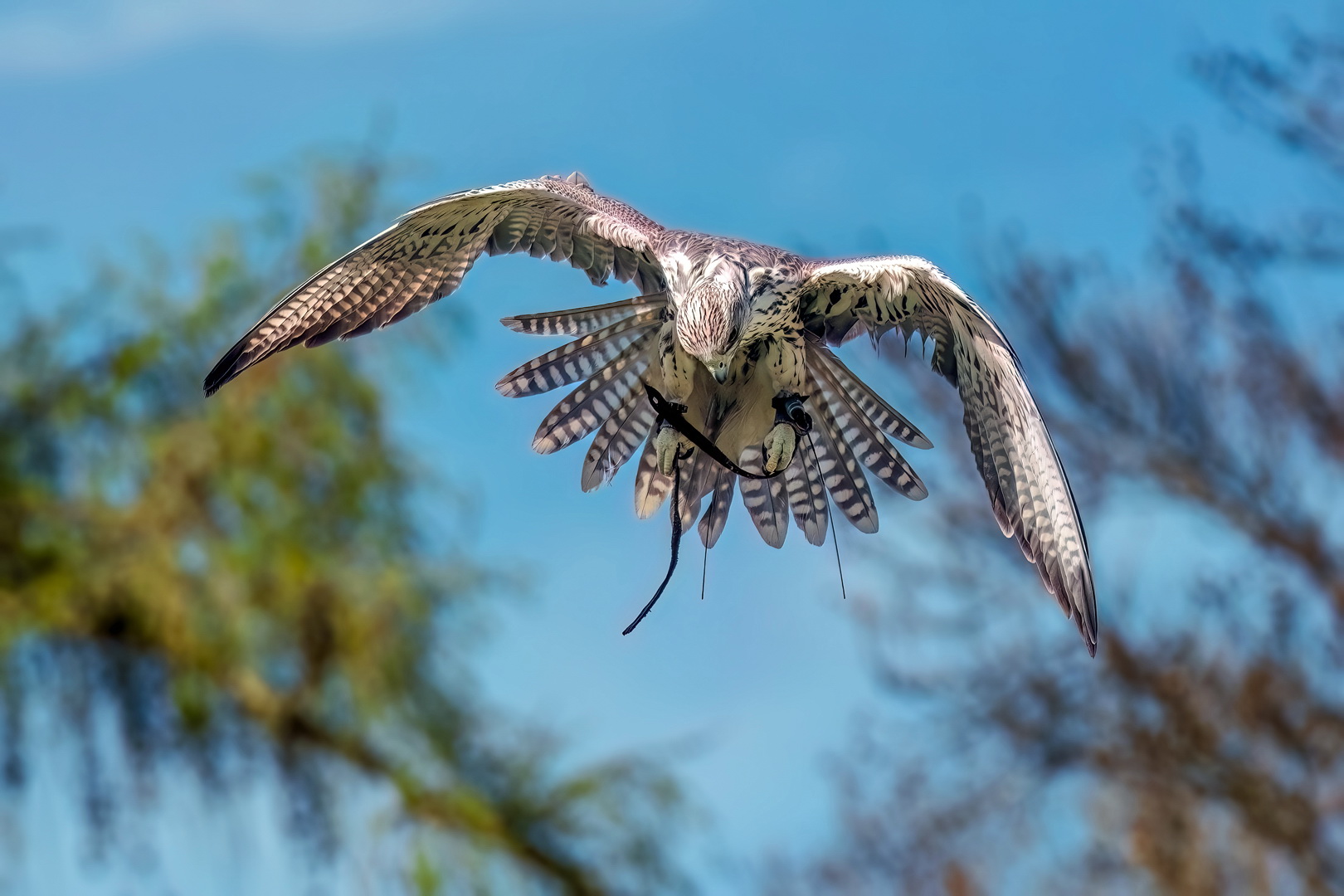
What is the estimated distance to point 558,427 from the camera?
475 centimetres

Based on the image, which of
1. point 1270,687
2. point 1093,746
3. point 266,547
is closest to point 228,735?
point 266,547

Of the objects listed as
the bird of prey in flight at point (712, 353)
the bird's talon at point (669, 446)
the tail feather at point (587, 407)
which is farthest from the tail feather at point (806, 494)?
the tail feather at point (587, 407)

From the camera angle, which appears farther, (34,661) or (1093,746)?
(1093,746)

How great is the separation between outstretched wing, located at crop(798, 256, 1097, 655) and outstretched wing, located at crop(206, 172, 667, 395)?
0.64 metres

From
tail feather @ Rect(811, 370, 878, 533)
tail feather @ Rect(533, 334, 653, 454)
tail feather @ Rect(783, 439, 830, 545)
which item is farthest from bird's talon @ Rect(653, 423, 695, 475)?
tail feather @ Rect(811, 370, 878, 533)

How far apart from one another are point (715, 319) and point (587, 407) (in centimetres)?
60

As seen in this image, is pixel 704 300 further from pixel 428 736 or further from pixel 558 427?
pixel 428 736

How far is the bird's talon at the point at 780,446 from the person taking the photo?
4.54m

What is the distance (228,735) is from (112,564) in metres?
1.84

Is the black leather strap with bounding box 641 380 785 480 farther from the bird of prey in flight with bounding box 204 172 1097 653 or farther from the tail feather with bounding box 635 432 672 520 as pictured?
the tail feather with bounding box 635 432 672 520

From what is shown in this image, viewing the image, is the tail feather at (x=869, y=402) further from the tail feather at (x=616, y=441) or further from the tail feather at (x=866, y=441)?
the tail feather at (x=616, y=441)

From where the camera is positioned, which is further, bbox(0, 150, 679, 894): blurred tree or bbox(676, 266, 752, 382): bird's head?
bbox(0, 150, 679, 894): blurred tree

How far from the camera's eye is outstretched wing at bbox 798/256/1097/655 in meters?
4.00

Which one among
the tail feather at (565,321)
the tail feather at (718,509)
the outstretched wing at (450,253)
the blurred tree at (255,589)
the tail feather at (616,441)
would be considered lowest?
the tail feather at (718,509)
